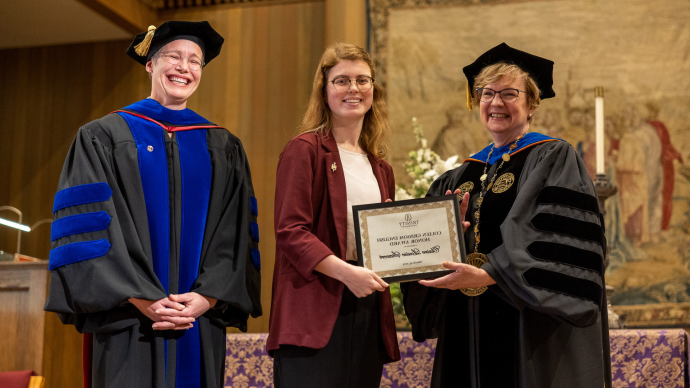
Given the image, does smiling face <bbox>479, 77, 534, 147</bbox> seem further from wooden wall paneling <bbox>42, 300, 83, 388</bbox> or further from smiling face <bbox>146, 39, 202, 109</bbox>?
wooden wall paneling <bbox>42, 300, 83, 388</bbox>

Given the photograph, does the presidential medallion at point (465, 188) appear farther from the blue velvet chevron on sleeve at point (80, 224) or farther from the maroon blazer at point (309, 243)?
the blue velvet chevron on sleeve at point (80, 224)

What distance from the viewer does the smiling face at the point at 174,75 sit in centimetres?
271

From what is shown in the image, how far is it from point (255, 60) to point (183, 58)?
3789 mm

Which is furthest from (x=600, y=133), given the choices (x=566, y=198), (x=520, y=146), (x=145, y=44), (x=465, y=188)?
(x=145, y=44)

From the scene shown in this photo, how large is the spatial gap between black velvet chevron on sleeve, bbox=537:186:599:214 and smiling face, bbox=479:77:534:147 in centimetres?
41

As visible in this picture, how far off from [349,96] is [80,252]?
1.24 metres

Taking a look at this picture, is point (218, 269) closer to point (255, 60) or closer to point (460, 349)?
point (460, 349)

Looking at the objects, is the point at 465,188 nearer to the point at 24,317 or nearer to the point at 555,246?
the point at 555,246

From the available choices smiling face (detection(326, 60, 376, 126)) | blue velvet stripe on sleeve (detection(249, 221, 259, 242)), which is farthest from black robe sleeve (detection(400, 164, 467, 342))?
smiling face (detection(326, 60, 376, 126))

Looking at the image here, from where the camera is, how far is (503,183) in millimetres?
2662

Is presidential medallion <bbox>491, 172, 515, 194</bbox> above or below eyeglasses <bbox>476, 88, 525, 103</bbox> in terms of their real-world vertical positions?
below

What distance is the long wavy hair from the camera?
2.72 metres

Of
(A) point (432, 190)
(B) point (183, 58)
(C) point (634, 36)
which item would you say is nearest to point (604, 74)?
(C) point (634, 36)

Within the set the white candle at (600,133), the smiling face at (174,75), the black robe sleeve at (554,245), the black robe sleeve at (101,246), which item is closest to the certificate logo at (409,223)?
the black robe sleeve at (554,245)
